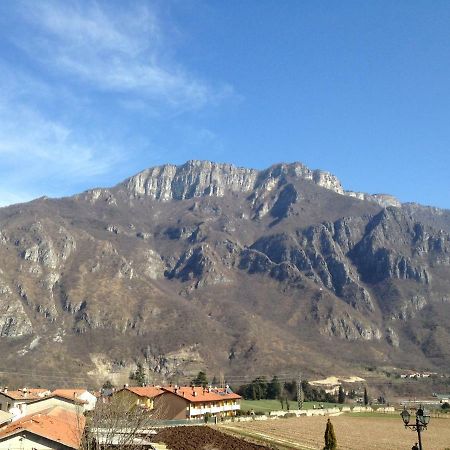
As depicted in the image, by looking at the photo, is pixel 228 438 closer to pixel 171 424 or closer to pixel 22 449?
pixel 171 424

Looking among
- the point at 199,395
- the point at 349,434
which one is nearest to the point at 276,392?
the point at 199,395

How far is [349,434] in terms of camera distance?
72875mm

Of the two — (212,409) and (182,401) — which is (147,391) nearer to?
(182,401)

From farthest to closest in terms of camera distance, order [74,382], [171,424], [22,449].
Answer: [74,382]
[171,424]
[22,449]

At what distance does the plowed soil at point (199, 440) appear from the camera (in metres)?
56.8

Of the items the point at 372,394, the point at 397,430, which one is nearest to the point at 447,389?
the point at 372,394

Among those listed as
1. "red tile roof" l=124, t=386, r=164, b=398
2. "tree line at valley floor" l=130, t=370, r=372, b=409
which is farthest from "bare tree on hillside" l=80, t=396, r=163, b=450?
"tree line at valley floor" l=130, t=370, r=372, b=409

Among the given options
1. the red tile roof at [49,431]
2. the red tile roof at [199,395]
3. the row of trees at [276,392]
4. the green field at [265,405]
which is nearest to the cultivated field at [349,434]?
the red tile roof at [199,395]

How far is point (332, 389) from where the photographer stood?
189875 millimetres

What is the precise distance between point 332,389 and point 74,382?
88.3m

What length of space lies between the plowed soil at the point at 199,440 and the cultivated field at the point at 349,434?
3683mm

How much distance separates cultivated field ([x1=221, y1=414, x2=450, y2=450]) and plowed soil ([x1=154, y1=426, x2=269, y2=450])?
3.68m

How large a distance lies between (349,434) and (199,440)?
22.3 meters

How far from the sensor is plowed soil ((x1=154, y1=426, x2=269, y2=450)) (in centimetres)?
5678
